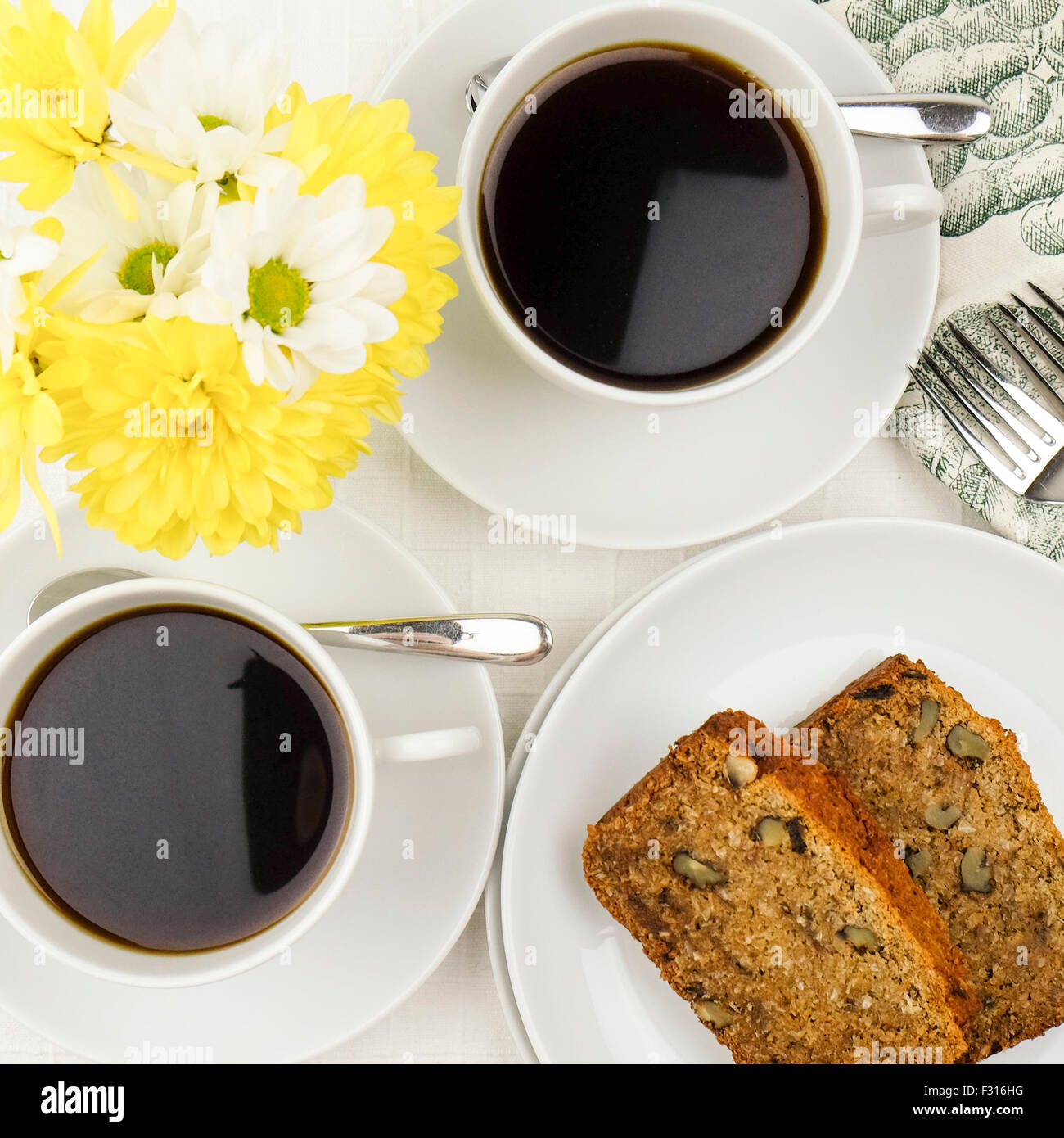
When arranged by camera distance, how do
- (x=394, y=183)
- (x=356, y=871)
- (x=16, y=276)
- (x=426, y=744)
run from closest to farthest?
1. (x=16, y=276)
2. (x=394, y=183)
3. (x=426, y=744)
4. (x=356, y=871)

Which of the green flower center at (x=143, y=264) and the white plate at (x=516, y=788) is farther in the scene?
the white plate at (x=516, y=788)

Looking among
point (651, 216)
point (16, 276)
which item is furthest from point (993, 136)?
point (16, 276)

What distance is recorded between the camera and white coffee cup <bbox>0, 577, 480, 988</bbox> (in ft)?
2.63

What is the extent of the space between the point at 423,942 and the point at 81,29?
0.83 metres

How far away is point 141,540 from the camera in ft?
2.35

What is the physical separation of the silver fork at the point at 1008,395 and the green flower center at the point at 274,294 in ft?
2.32

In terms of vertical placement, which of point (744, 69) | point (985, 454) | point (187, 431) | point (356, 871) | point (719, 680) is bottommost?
point (356, 871)

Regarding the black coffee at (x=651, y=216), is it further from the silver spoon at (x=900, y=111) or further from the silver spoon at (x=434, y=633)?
the silver spoon at (x=434, y=633)

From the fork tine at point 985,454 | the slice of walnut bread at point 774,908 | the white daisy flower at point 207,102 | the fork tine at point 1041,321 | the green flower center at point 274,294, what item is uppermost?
the white daisy flower at point 207,102

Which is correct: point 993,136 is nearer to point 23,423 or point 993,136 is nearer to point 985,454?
point 985,454

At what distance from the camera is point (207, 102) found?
68 cm

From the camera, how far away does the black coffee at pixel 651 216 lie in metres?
0.93

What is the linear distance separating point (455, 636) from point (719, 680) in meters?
0.32

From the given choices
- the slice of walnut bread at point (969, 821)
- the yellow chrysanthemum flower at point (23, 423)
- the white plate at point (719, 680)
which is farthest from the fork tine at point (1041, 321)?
the yellow chrysanthemum flower at point (23, 423)
